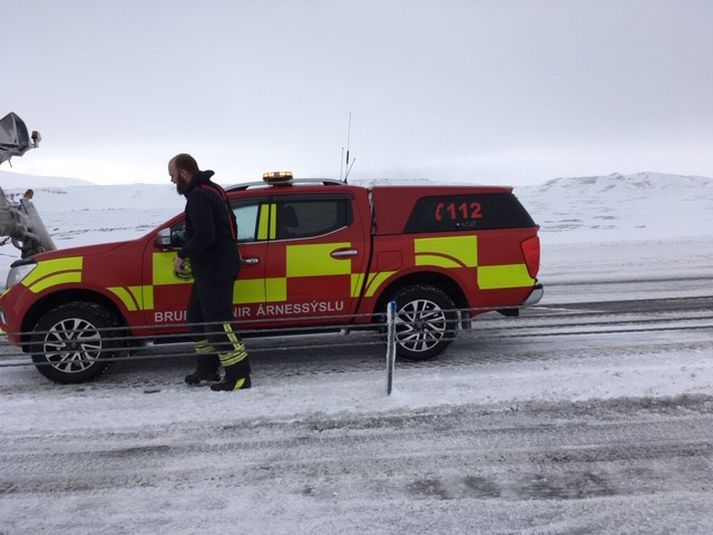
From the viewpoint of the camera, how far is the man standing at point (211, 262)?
4297 mm

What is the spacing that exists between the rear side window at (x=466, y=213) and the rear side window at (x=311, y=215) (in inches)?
24.4

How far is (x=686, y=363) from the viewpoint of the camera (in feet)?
16.3

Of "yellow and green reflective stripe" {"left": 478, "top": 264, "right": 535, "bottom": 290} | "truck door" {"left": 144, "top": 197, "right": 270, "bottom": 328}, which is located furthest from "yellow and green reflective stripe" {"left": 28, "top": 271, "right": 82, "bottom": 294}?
"yellow and green reflective stripe" {"left": 478, "top": 264, "right": 535, "bottom": 290}

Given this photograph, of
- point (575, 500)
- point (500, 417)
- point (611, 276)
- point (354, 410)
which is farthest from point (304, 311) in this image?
point (611, 276)

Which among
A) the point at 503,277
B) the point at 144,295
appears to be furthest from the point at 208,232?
the point at 503,277

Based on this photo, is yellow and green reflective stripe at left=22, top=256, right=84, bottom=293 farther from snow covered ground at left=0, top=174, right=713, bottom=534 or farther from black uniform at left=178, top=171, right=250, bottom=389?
black uniform at left=178, top=171, right=250, bottom=389

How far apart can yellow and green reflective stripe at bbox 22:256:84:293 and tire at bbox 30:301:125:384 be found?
0.69 ft

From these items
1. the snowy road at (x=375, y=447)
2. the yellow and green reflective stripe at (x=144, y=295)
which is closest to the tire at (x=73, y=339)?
the snowy road at (x=375, y=447)

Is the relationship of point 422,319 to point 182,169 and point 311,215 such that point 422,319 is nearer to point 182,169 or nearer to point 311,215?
point 311,215

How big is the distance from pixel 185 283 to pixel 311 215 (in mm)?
1257

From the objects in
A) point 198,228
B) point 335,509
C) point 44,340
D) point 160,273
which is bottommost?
point 335,509

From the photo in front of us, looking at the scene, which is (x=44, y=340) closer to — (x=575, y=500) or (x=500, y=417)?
(x=500, y=417)

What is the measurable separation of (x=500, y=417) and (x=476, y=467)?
30.3 inches

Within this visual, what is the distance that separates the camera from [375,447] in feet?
11.8
